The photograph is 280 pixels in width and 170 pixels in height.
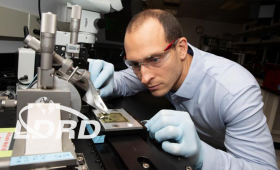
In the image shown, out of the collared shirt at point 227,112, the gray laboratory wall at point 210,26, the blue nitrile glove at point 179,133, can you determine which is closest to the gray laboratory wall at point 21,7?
the collared shirt at point 227,112

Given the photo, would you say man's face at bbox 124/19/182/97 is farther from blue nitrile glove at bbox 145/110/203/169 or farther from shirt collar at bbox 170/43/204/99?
blue nitrile glove at bbox 145/110/203/169

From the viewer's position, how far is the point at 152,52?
0.86 m

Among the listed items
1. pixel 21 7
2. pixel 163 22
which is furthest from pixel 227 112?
pixel 21 7

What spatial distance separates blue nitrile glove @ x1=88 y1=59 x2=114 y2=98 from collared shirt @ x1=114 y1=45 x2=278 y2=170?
0.08 metres

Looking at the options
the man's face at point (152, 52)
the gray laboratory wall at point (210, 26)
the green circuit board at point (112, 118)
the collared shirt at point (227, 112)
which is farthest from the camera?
the gray laboratory wall at point (210, 26)

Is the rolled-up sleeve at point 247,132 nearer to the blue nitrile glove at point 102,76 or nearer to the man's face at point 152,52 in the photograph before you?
the man's face at point 152,52

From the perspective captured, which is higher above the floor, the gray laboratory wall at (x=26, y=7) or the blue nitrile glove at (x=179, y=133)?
the gray laboratory wall at (x=26, y=7)

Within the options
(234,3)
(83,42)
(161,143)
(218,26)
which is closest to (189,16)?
(218,26)

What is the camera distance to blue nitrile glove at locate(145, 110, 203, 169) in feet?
1.79

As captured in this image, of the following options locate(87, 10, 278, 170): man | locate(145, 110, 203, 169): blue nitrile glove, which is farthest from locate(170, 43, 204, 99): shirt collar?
locate(145, 110, 203, 169): blue nitrile glove

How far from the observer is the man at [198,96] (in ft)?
2.00

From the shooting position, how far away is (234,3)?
18.0 ft

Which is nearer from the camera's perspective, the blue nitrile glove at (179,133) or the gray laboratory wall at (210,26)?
the blue nitrile glove at (179,133)

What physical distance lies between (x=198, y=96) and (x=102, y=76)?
0.52 m
